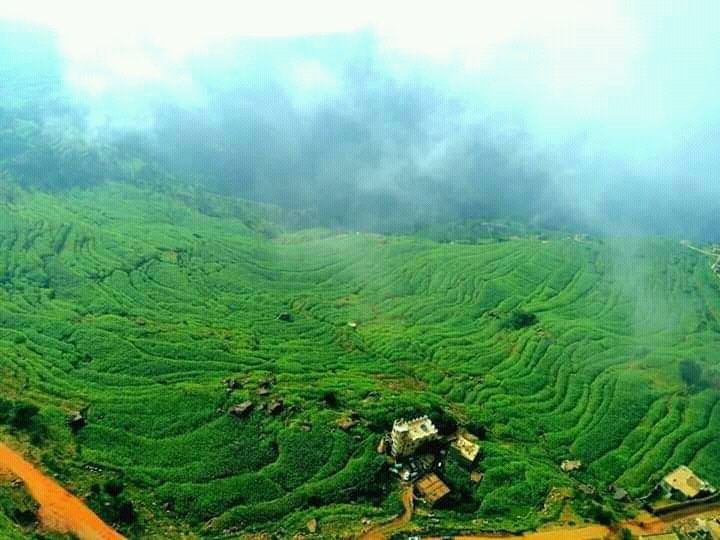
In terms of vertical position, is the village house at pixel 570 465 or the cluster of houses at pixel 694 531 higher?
the village house at pixel 570 465

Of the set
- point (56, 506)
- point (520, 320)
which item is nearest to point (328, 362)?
point (520, 320)

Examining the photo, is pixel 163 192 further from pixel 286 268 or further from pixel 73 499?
pixel 73 499

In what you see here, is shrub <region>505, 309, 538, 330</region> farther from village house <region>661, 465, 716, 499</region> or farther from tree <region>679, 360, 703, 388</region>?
village house <region>661, 465, 716, 499</region>

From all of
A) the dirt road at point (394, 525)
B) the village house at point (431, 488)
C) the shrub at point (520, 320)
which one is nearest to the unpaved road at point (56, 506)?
the dirt road at point (394, 525)

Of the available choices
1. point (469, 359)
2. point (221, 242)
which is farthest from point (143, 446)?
point (221, 242)

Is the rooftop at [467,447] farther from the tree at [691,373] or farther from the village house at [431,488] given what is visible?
the tree at [691,373]
